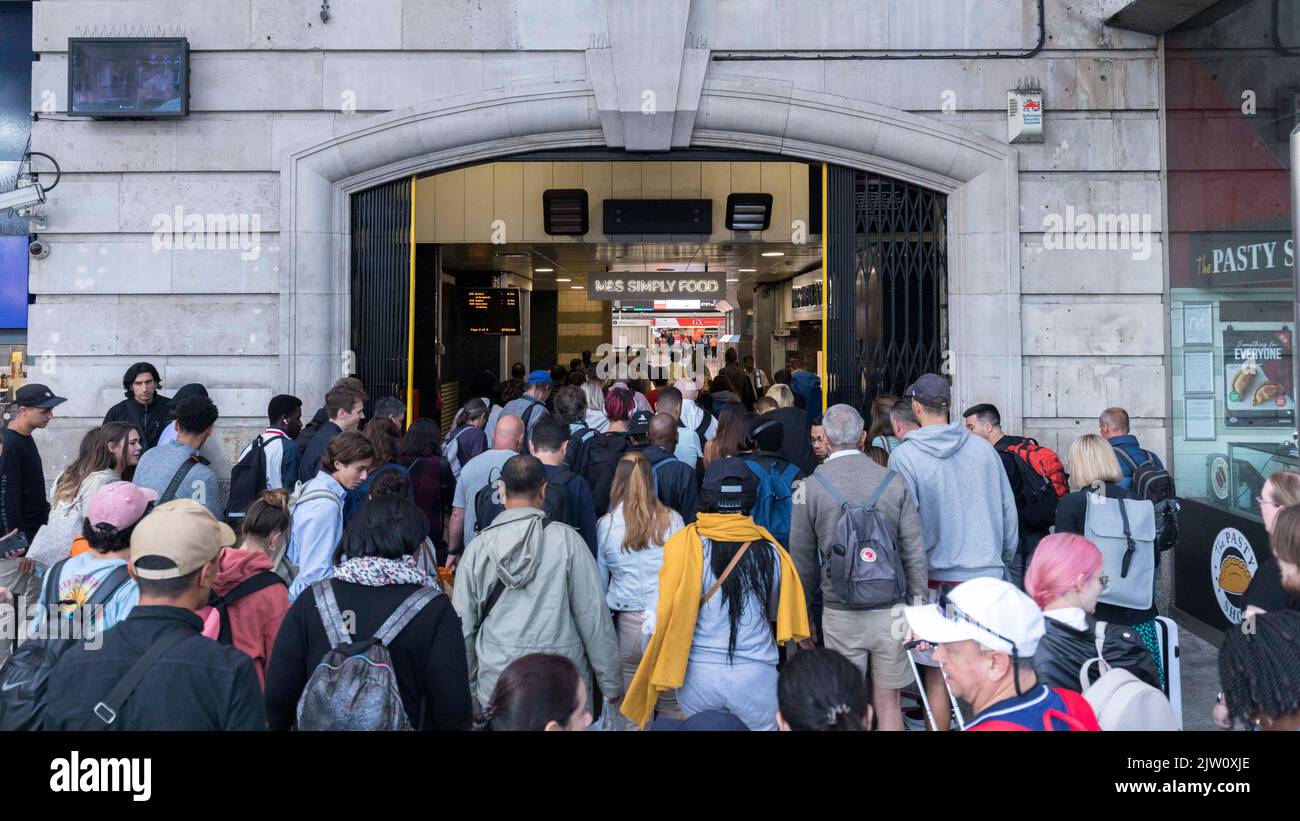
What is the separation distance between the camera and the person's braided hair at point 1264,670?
2.69 m

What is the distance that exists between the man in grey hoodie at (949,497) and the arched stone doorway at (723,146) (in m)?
3.80

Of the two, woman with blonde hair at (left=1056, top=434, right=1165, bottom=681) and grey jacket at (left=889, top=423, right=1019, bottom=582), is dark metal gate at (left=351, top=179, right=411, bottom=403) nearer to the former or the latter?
grey jacket at (left=889, top=423, right=1019, bottom=582)

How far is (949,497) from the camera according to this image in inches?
218

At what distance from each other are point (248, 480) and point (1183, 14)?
805 centimetres

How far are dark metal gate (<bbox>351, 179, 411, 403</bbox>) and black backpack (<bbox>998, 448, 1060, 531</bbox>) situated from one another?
5455 millimetres

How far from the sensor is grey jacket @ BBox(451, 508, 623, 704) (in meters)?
4.34

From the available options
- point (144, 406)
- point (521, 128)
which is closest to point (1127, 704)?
point (521, 128)

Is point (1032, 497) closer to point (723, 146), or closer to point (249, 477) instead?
point (723, 146)

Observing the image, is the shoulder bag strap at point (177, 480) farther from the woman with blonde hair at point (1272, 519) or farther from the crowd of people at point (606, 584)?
the woman with blonde hair at point (1272, 519)

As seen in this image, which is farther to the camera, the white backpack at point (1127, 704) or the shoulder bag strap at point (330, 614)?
the shoulder bag strap at point (330, 614)

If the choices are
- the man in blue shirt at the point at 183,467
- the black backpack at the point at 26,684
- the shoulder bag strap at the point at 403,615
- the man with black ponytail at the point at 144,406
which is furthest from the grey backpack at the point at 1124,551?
the man with black ponytail at the point at 144,406

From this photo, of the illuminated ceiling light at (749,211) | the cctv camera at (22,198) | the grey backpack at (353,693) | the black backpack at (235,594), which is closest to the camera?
the grey backpack at (353,693)

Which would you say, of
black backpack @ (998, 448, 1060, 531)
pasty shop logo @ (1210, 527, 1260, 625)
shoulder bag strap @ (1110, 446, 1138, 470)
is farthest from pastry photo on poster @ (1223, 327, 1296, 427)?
black backpack @ (998, 448, 1060, 531)
